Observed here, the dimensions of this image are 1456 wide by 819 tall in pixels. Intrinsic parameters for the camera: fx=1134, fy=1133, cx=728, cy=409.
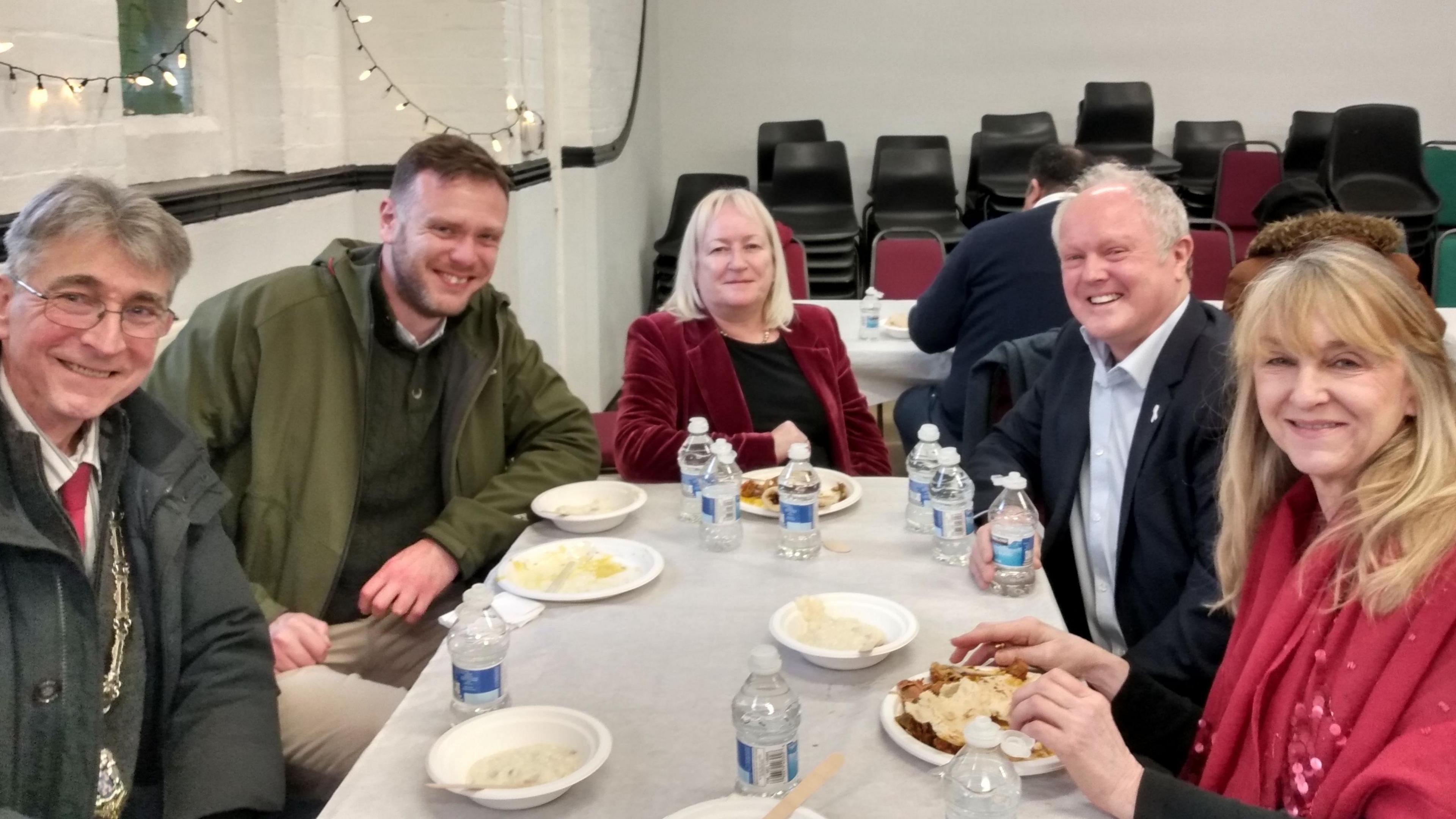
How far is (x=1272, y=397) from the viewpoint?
1360 mm

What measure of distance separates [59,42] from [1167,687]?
2.16 meters

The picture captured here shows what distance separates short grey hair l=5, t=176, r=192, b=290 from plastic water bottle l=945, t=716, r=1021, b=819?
1183mm

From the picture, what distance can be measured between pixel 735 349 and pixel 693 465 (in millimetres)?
573

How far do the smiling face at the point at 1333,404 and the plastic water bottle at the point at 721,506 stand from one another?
929 millimetres

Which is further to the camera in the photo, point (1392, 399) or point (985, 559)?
point (985, 559)

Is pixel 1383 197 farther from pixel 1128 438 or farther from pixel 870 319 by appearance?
pixel 1128 438

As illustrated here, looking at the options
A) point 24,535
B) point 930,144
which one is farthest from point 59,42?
point 930,144

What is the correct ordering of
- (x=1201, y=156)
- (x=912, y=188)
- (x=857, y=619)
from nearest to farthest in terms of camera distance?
1. (x=857, y=619)
2. (x=912, y=188)
3. (x=1201, y=156)

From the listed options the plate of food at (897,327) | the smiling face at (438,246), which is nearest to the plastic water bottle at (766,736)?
the smiling face at (438,246)

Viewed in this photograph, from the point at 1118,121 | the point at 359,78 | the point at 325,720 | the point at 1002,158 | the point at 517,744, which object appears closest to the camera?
the point at 517,744

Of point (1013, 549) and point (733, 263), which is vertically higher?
point (733, 263)

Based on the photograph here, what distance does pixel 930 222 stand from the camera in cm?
654

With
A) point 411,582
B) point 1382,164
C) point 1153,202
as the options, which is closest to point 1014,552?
point 1153,202

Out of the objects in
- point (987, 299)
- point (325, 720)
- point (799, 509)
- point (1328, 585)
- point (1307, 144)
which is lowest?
point (325, 720)
